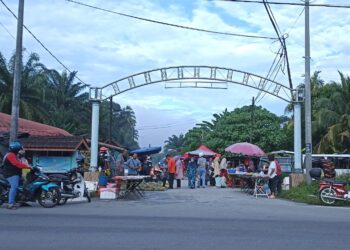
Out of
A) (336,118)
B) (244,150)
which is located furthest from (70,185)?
(336,118)

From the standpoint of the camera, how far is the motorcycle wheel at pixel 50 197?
1545 centimetres

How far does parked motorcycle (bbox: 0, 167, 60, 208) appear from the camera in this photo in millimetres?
15234

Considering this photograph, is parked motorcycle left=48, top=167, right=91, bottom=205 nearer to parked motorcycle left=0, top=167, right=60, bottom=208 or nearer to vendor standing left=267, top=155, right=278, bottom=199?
parked motorcycle left=0, top=167, right=60, bottom=208

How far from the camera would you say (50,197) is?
611 inches

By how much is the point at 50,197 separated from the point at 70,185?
5.65ft

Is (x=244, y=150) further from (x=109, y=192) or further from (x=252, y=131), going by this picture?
(x=252, y=131)

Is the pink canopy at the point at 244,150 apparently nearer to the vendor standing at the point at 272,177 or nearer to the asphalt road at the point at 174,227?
the vendor standing at the point at 272,177

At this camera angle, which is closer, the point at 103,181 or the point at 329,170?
the point at 329,170

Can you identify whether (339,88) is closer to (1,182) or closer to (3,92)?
(3,92)

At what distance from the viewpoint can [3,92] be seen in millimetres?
41844

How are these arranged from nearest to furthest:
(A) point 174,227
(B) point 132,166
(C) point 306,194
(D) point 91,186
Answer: (A) point 174,227
(C) point 306,194
(D) point 91,186
(B) point 132,166

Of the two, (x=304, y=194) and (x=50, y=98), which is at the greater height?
(x=50, y=98)

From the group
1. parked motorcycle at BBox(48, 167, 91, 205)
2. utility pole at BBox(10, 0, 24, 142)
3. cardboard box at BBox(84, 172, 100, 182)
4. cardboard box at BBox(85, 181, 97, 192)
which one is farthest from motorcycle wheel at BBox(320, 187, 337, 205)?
utility pole at BBox(10, 0, 24, 142)

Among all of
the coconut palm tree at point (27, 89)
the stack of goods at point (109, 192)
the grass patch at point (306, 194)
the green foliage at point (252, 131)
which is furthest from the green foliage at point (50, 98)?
Result: the grass patch at point (306, 194)
